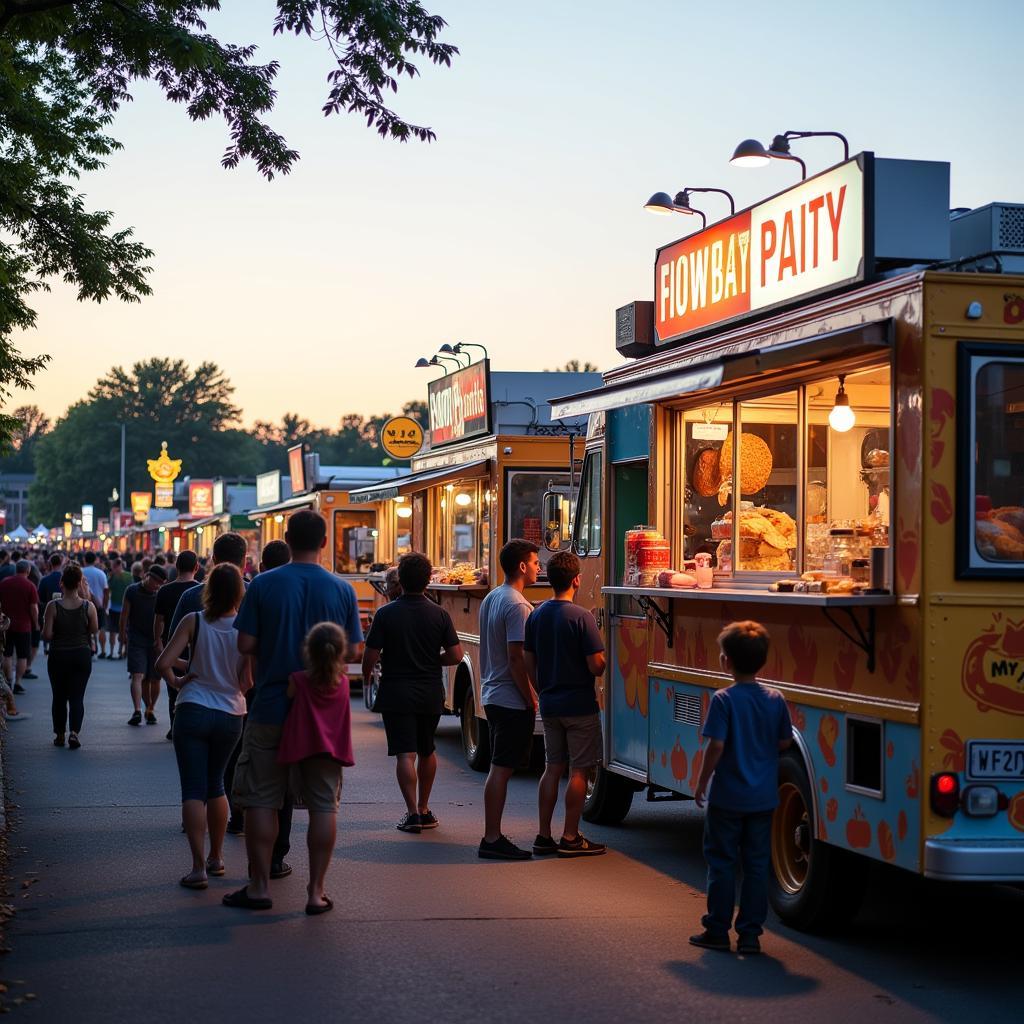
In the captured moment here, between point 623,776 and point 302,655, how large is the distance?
11.5 ft

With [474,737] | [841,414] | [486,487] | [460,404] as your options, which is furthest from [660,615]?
[460,404]

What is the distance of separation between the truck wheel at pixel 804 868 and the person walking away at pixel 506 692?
6.82ft

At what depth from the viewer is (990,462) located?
266 inches

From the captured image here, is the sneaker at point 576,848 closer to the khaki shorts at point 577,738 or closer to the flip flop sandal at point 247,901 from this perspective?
the khaki shorts at point 577,738

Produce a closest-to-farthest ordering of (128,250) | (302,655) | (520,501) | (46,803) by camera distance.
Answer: (302,655) < (46,803) < (520,501) < (128,250)

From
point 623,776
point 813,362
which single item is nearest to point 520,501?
point 623,776

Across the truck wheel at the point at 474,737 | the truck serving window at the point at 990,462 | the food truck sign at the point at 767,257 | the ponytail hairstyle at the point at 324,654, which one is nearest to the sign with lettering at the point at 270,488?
the truck wheel at the point at 474,737

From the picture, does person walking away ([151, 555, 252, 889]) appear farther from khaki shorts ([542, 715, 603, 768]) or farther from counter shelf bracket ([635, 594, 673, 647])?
counter shelf bracket ([635, 594, 673, 647])

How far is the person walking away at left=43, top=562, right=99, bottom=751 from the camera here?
50.7ft

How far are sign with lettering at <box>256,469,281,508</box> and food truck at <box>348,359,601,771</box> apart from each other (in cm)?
2081

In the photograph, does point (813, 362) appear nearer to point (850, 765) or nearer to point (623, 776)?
point (850, 765)

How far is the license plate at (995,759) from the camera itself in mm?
6531

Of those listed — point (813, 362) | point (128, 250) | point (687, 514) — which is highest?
point (128, 250)

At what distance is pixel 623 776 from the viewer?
1063cm
